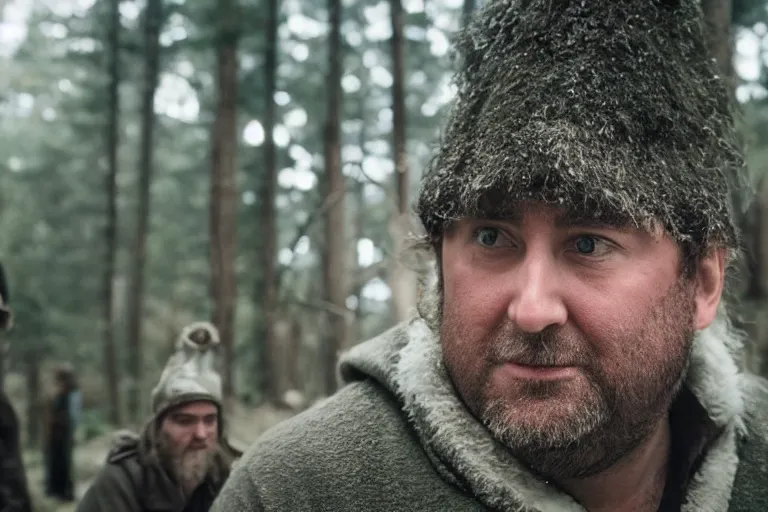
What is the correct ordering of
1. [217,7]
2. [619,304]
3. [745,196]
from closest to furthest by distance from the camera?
[619,304] < [745,196] < [217,7]

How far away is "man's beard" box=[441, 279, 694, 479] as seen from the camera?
1.85 metres

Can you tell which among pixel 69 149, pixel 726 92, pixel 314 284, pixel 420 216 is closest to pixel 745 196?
pixel 726 92

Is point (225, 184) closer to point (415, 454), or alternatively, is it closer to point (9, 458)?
point (9, 458)

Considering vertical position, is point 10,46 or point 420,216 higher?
point 10,46

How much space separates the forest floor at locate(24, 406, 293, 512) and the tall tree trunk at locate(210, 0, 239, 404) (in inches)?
27.7

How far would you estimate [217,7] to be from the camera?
554 inches

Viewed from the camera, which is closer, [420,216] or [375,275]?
[420,216]

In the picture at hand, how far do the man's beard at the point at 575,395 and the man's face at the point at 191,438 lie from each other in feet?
9.01

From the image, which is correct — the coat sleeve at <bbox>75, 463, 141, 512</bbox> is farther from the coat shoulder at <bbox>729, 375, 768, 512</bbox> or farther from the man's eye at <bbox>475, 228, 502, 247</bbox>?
the coat shoulder at <bbox>729, 375, 768, 512</bbox>

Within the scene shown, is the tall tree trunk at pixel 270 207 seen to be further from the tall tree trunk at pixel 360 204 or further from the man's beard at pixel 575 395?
the man's beard at pixel 575 395

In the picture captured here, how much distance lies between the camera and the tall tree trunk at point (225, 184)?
1347 cm

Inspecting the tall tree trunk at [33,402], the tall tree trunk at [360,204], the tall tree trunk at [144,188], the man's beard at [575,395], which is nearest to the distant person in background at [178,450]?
the man's beard at [575,395]

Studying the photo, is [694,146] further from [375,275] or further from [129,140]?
[129,140]

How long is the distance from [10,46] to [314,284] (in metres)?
11.2
